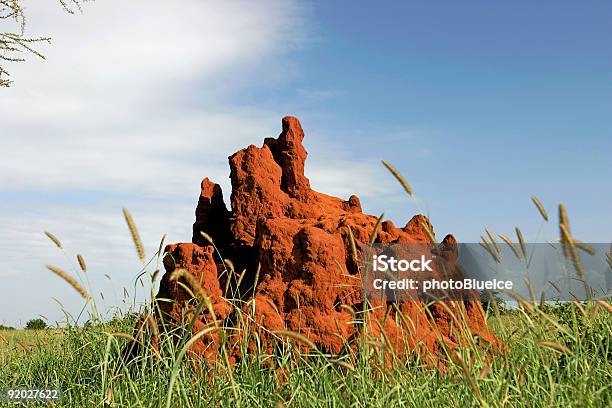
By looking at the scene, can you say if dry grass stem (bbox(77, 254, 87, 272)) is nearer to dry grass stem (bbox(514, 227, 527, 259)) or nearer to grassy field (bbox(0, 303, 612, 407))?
grassy field (bbox(0, 303, 612, 407))

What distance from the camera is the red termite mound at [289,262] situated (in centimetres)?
722

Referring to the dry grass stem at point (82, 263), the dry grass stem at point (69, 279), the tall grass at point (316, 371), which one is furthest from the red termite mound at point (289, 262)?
the dry grass stem at point (69, 279)

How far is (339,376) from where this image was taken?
19.2 ft

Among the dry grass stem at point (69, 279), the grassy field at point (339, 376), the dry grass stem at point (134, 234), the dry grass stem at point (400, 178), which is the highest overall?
the dry grass stem at point (400, 178)

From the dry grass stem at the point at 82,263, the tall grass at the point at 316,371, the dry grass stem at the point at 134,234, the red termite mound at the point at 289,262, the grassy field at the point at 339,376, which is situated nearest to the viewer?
the tall grass at the point at 316,371

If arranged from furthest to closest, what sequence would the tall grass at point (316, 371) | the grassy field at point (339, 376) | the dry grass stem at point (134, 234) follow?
the dry grass stem at point (134, 234), the grassy field at point (339, 376), the tall grass at point (316, 371)

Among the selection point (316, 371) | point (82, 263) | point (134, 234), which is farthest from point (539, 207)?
point (82, 263)

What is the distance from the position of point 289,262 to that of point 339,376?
7.16 feet

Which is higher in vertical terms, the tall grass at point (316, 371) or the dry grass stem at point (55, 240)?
the dry grass stem at point (55, 240)

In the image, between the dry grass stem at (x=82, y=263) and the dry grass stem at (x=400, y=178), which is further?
the dry grass stem at (x=82, y=263)

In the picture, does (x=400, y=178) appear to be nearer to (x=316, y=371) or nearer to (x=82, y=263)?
(x=316, y=371)

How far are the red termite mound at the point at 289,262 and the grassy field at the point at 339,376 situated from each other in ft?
1.32

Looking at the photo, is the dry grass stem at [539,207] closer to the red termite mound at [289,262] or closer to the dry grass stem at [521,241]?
the dry grass stem at [521,241]

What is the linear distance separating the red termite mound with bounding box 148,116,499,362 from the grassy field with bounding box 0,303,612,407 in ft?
1.32
